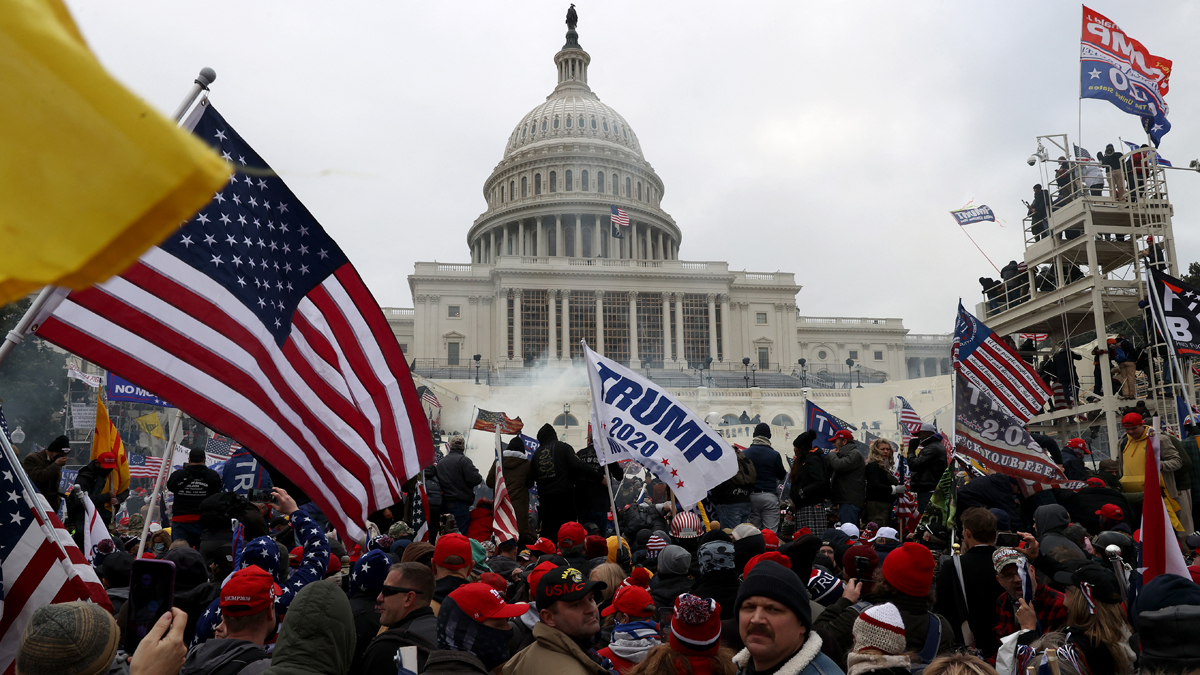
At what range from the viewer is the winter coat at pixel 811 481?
352 inches

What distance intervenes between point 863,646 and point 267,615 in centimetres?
229

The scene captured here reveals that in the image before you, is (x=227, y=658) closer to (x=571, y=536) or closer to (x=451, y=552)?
(x=451, y=552)

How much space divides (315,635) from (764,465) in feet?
23.6

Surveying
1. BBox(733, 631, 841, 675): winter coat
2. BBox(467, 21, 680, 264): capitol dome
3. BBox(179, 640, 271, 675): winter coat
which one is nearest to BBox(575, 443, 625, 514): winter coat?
BBox(179, 640, 271, 675): winter coat

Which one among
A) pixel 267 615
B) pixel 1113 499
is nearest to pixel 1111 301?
pixel 1113 499

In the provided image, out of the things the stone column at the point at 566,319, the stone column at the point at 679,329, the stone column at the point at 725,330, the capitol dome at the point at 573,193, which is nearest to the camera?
the stone column at the point at 566,319

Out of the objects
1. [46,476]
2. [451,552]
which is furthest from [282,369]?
[46,476]

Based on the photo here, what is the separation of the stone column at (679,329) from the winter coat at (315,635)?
6471 cm

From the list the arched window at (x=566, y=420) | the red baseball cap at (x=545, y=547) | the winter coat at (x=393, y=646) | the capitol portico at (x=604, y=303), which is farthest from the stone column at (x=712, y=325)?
the winter coat at (x=393, y=646)

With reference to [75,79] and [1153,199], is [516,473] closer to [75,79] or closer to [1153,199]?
[75,79]

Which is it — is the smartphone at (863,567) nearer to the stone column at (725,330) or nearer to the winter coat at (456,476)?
the winter coat at (456,476)

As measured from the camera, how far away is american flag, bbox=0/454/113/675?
10.6ft

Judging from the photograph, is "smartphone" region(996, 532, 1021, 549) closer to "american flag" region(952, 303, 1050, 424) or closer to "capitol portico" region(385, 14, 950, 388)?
"american flag" region(952, 303, 1050, 424)

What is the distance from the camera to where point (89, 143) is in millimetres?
1215
